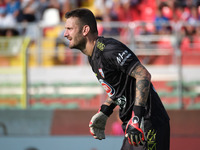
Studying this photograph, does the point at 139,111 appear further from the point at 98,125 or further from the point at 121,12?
the point at 121,12

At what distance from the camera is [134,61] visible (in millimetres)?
3977

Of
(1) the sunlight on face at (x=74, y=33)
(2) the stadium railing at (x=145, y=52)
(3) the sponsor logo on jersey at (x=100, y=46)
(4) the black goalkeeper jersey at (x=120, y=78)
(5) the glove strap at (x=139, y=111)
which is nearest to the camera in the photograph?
(5) the glove strap at (x=139, y=111)

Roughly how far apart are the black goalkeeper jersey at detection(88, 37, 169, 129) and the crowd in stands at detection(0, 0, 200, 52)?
7.03 metres

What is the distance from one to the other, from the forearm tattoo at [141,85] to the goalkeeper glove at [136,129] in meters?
0.07

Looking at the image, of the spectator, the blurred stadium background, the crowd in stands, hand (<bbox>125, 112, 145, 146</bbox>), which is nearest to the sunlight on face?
hand (<bbox>125, 112, 145, 146</bbox>)

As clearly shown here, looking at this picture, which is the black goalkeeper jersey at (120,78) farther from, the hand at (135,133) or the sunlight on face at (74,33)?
the hand at (135,133)

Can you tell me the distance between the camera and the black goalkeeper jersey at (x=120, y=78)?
398 cm

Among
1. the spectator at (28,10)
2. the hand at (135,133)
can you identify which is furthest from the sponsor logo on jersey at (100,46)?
the spectator at (28,10)

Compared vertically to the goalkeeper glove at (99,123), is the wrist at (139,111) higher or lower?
higher

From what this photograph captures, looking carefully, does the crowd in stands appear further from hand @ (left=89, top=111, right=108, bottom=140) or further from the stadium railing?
hand @ (left=89, top=111, right=108, bottom=140)

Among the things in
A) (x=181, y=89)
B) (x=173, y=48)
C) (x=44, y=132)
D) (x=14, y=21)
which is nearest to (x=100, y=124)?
(x=44, y=132)

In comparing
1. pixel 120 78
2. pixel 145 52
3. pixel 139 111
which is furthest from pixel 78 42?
pixel 145 52

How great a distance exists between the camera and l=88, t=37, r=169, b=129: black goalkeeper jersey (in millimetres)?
3979

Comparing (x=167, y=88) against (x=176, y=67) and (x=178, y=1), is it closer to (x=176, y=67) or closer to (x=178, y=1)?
(x=176, y=67)
